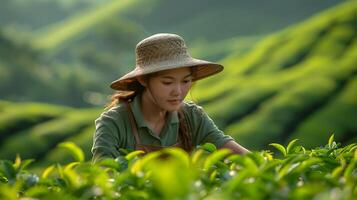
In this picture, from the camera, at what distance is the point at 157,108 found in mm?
4867

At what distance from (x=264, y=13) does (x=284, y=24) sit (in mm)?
5048

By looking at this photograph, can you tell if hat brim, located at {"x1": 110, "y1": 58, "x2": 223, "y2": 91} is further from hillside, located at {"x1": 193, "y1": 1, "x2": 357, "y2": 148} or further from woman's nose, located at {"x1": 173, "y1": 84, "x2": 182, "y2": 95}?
hillside, located at {"x1": 193, "y1": 1, "x2": 357, "y2": 148}

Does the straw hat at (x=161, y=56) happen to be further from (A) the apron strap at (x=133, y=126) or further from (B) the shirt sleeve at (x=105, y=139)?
(B) the shirt sleeve at (x=105, y=139)

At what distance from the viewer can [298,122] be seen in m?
29.5

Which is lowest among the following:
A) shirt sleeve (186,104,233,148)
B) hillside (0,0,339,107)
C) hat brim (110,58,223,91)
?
shirt sleeve (186,104,233,148)

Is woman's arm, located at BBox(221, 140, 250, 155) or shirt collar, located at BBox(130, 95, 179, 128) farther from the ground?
shirt collar, located at BBox(130, 95, 179, 128)

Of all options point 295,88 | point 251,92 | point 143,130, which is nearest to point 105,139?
point 143,130

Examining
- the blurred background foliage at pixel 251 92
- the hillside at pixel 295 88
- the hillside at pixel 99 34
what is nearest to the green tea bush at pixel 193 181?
the blurred background foliage at pixel 251 92

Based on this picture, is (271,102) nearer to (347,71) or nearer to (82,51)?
(347,71)

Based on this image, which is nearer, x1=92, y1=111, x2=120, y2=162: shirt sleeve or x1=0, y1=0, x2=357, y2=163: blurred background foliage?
x1=92, y1=111, x2=120, y2=162: shirt sleeve

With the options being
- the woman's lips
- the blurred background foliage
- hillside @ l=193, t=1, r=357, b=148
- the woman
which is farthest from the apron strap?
hillside @ l=193, t=1, r=357, b=148

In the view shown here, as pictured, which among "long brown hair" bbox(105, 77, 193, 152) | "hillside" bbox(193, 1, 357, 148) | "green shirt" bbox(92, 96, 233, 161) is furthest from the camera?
"hillside" bbox(193, 1, 357, 148)

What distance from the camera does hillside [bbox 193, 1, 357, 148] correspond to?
2859cm

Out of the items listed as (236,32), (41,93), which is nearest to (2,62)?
(41,93)
